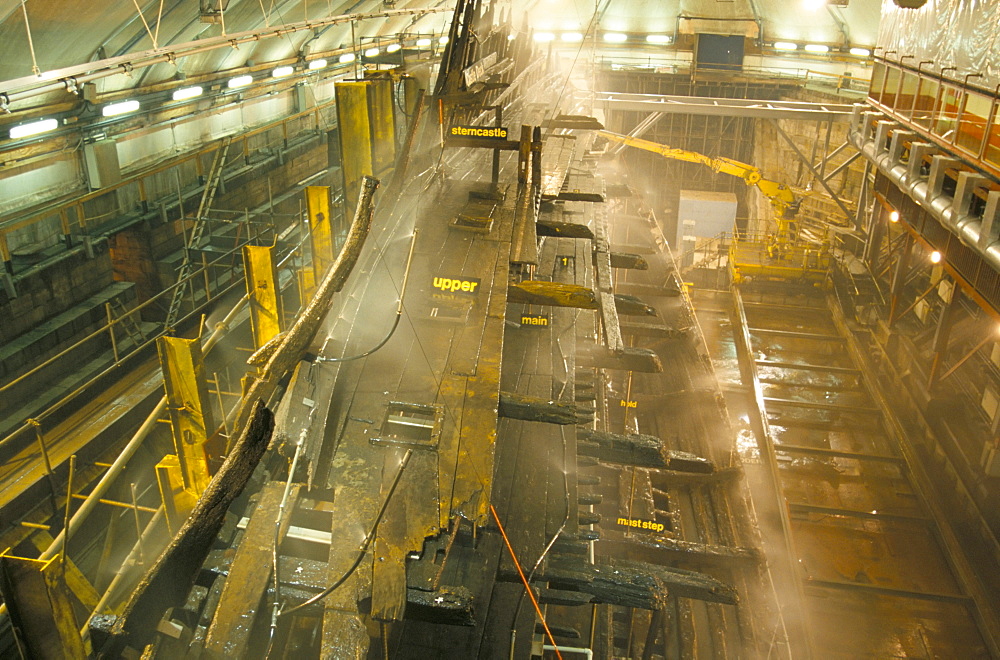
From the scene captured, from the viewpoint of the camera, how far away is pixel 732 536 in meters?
8.27

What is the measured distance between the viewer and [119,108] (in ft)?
40.9

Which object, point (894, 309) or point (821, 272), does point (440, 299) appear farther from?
point (821, 272)

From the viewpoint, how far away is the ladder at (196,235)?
1088cm

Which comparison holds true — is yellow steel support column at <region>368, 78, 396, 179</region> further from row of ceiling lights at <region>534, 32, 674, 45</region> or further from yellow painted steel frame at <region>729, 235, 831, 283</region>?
row of ceiling lights at <region>534, 32, 674, 45</region>

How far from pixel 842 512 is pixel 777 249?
9.17m

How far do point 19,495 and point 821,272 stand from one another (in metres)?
15.9

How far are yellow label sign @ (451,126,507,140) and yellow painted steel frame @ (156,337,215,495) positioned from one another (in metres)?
3.85

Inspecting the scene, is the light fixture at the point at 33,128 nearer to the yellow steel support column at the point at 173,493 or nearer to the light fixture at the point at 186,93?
the light fixture at the point at 186,93

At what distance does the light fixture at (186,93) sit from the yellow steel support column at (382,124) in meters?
6.46

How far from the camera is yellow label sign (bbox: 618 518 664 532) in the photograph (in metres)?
7.80

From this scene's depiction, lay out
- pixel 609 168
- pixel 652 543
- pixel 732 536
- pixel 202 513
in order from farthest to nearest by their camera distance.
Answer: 1. pixel 609 168
2. pixel 732 536
3. pixel 652 543
4. pixel 202 513

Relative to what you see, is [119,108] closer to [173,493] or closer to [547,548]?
[173,493]

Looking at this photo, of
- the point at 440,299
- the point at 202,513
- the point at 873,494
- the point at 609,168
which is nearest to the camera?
the point at 202,513

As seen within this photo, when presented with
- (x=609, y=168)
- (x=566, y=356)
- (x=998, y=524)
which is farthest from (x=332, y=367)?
(x=609, y=168)
